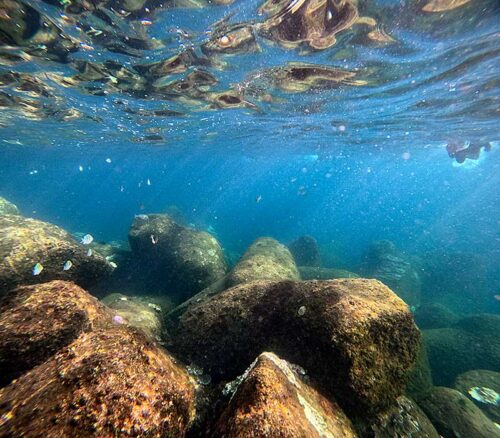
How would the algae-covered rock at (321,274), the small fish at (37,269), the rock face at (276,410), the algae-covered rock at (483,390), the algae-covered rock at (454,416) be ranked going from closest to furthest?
the rock face at (276,410), the algae-covered rock at (454,416), the small fish at (37,269), the algae-covered rock at (483,390), the algae-covered rock at (321,274)

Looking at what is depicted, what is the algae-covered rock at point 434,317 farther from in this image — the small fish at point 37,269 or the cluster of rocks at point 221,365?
the small fish at point 37,269

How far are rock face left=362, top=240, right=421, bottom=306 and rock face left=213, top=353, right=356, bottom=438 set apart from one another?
18.5 metres

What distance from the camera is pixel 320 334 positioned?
156 inches

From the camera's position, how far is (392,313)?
418 centimetres

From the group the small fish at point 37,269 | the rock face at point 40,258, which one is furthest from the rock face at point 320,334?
the small fish at point 37,269

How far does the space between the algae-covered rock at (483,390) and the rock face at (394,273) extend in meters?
10.9

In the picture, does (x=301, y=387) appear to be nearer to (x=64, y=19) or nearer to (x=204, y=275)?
(x=204, y=275)

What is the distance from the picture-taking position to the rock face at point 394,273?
20.2 meters

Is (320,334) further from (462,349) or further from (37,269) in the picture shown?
(462,349)

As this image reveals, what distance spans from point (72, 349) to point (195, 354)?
6.89ft

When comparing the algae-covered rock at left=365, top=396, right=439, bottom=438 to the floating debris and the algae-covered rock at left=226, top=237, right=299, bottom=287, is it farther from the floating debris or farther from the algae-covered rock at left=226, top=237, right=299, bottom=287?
the floating debris

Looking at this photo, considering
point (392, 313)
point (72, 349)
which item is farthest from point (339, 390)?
point (72, 349)

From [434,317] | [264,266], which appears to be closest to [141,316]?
[264,266]

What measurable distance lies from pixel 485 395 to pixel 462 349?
4.29 m
